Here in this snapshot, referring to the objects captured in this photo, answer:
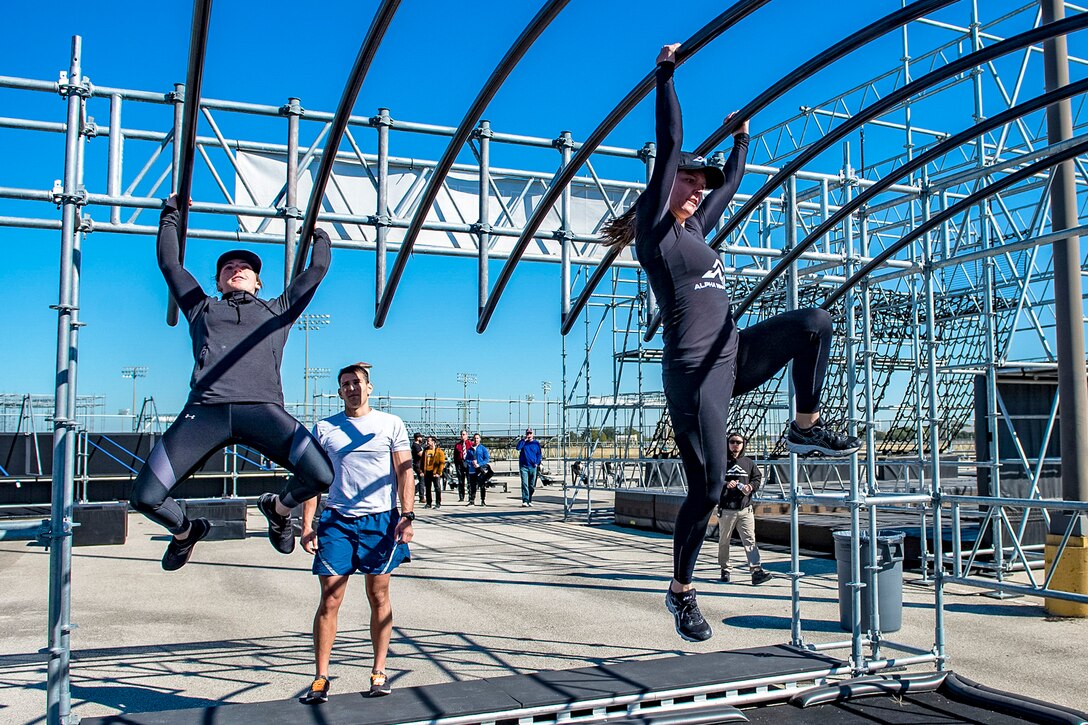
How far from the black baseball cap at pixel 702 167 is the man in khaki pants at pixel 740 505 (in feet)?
19.8

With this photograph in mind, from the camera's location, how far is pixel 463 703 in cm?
519

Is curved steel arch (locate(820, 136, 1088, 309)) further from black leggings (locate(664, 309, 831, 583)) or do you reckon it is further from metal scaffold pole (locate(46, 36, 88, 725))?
metal scaffold pole (locate(46, 36, 88, 725))

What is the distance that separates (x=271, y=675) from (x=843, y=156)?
12219 millimetres

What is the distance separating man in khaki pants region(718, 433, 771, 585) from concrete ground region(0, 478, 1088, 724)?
→ 0.32 meters

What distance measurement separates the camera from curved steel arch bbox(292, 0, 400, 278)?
3.89 meters

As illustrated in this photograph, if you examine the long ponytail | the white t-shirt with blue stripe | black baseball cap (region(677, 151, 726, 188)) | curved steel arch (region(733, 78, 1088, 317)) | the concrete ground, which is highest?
curved steel arch (region(733, 78, 1088, 317))

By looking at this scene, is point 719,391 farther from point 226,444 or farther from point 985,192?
point 985,192

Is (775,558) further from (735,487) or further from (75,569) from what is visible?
(75,569)

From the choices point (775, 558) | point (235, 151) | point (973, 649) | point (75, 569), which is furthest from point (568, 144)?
point (75, 569)

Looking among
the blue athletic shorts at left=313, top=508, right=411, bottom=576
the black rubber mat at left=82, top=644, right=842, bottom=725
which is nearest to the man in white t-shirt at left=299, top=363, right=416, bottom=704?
the blue athletic shorts at left=313, top=508, right=411, bottom=576

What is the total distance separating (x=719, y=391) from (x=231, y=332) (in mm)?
2307

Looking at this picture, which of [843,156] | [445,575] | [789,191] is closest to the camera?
[789,191]

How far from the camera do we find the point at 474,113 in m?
4.59

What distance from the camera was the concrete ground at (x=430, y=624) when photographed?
20.9ft
